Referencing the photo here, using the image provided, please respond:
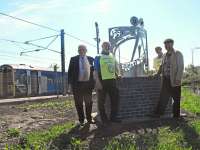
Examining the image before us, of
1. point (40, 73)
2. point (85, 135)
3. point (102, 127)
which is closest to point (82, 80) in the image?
point (102, 127)

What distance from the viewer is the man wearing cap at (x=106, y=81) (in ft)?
29.1

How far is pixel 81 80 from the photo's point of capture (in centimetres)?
894

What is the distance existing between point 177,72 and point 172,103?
984 mm

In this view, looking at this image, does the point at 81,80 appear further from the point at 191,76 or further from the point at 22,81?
the point at 191,76

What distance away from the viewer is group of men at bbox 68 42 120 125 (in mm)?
8883

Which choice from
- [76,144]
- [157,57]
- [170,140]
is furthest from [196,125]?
[157,57]

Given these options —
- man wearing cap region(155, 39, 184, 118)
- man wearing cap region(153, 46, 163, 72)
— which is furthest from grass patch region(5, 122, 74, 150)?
man wearing cap region(153, 46, 163, 72)

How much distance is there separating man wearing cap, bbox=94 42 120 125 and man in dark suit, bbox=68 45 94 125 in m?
0.19

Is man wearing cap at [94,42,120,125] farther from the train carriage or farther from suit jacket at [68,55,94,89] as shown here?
the train carriage

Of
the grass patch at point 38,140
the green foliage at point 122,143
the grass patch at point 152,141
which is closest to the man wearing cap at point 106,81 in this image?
the grass patch at point 38,140

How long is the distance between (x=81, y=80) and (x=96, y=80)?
31 centimetres

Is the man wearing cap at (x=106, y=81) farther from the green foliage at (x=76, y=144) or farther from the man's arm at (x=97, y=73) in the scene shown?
the green foliage at (x=76, y=144)

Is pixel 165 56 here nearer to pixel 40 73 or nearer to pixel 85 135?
pixel 85 135

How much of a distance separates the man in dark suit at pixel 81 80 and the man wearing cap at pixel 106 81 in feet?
0.63
